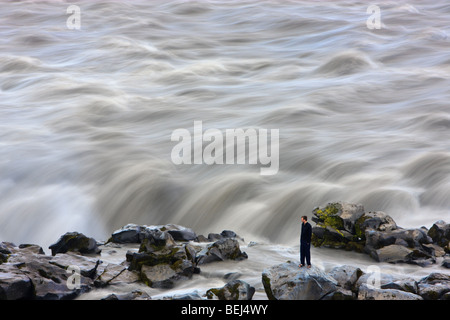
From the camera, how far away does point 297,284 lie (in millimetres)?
4680

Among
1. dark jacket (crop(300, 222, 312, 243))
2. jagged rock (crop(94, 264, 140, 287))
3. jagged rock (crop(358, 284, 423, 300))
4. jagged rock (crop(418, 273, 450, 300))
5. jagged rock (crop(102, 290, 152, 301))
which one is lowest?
jagged rock (crop(94, 264, 140, 287))

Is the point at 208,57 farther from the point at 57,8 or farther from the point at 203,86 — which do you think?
the point at 57,8

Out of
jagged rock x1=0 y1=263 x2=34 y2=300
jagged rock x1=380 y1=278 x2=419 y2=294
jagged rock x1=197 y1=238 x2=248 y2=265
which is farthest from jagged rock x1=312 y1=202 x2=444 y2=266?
jagged rock x1=0 y1=263 x2=34 y2=300

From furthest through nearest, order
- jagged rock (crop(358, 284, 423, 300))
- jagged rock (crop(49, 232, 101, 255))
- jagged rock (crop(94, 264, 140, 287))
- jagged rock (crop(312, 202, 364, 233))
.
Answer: jagged rock (crop(312, 202, 364, 233)) < jagged rock (crop(49, 232, 101, 255)) < jagged rock (crop(94, 264, 140, 287)) < jagged rock (crop(358, 284, 423, 300))

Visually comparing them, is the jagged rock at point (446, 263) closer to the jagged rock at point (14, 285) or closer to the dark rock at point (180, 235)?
the dark rock at point (180, 235)

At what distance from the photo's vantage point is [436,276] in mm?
5047

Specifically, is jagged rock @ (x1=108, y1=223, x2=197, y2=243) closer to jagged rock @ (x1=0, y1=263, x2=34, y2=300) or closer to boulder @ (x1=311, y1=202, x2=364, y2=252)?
boulder @ (x1=311, y1=202, x2=364, y2=252)

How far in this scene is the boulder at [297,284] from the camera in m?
4.63

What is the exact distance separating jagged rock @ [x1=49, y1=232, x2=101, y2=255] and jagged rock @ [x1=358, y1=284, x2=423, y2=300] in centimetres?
284

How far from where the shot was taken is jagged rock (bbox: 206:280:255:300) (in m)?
4.80

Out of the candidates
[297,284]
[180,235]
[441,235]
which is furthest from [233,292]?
[441,235]

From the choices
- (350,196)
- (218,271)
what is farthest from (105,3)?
(218,271)

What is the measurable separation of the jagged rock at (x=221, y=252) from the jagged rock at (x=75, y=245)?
1.16 meters

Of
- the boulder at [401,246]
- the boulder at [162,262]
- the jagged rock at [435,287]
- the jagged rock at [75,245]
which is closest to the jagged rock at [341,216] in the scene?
the boulder at [401,246]
